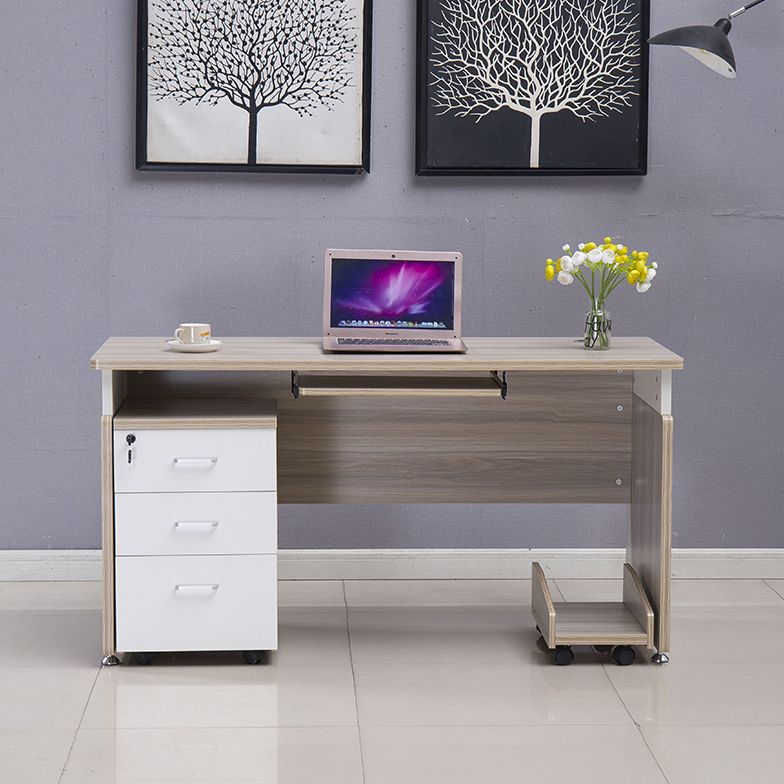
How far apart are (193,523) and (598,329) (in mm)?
1121

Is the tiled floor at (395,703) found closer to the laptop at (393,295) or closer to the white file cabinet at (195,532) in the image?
the white file cabinet at (195,532)

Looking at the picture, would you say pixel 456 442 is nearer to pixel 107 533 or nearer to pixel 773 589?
pixel 107 533

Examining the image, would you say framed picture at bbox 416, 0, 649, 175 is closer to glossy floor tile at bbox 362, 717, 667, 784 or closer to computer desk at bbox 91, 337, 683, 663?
computer desk at bbox 91, 337, 683, 663

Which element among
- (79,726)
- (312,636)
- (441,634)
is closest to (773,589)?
(441,634)

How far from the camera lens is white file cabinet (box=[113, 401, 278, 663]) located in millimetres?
2873

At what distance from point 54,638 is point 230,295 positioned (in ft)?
3.54

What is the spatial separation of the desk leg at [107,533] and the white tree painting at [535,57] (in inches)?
53.5

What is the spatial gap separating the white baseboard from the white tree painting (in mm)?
1274

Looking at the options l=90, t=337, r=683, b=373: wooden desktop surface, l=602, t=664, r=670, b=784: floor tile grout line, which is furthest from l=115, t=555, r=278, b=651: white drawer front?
l=602, t=664, r=670, b=784: floor tile grout line

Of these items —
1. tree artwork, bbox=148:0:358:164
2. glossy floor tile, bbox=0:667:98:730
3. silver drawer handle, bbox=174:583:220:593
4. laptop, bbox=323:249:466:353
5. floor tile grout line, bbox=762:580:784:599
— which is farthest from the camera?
floor tile grout line, bbox=762:580:784:599

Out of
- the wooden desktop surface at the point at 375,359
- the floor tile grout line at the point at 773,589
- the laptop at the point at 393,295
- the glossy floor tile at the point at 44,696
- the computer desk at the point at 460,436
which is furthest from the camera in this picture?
the floor tile grout line at the point at 773,589

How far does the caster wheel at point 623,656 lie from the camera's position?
2.96 metres

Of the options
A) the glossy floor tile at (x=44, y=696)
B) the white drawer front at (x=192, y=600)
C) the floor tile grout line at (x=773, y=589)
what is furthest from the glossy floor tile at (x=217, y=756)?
the floor tile grout line at (x=773, y=589)

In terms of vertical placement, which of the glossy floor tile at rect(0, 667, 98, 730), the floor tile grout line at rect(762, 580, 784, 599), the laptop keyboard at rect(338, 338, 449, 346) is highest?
the laptop keyboard at rect(338, 338, 449, 346)
